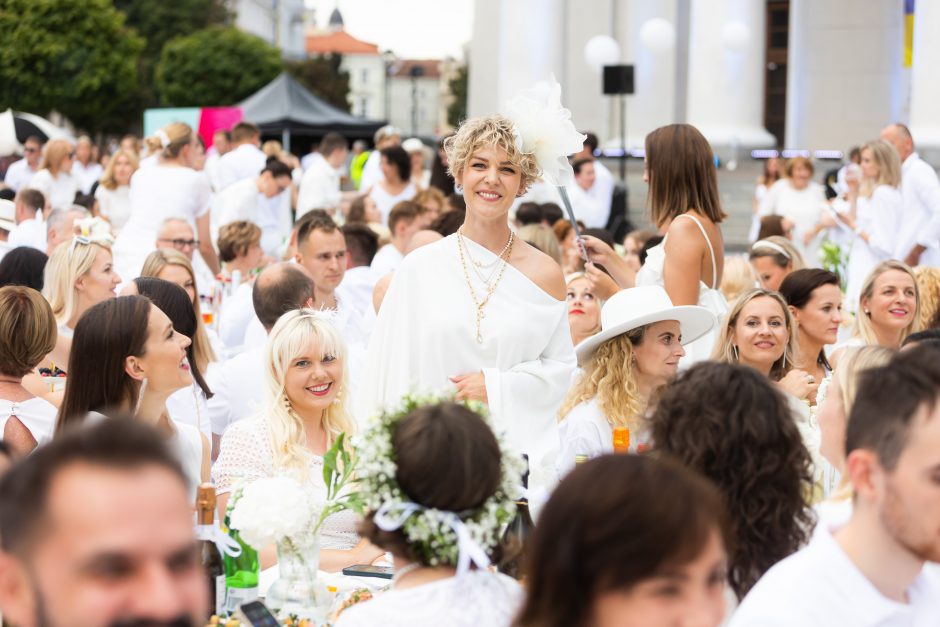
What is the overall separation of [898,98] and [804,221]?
11145 mm

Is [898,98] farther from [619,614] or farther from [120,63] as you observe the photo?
[120,63]

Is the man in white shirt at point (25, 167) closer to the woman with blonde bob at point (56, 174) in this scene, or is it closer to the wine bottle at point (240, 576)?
the woman with blonde bob at point (56, 174)

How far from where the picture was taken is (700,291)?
645cm

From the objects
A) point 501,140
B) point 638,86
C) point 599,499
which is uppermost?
point 638,86

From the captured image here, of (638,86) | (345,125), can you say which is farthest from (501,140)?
(345,125)

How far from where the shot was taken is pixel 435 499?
296cm

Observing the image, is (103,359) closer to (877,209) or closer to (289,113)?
(877,209)

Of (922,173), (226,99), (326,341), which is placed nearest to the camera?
(326,341)

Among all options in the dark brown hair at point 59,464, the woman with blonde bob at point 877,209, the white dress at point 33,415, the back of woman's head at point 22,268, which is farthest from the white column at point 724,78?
the dark brown hair at point 59,464

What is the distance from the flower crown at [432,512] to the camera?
292cm

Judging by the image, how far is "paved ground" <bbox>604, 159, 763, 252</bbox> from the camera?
19.8 m

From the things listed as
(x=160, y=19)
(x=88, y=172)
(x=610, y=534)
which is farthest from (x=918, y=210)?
(x=160, y=19)

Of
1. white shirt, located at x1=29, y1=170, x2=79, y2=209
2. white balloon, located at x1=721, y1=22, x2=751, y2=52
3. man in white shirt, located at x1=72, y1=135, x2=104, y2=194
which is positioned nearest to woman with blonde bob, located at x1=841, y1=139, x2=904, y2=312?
white shirt, located at x1=29, y1=170, x2=79, y2=209

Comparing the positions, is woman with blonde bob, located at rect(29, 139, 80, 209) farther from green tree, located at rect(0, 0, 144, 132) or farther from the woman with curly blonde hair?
green tree, located at rect(0, 0, 144, 132)
